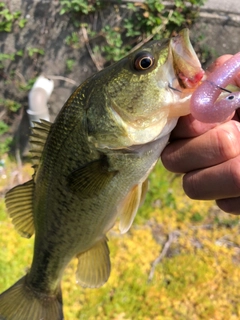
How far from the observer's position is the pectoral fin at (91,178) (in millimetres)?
1337

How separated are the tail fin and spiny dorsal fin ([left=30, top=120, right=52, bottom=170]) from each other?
2.29ft

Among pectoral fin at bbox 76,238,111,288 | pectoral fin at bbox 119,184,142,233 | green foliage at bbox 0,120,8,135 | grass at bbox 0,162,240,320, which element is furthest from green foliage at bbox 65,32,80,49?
pectoral fin at bbox 119,184,142,233

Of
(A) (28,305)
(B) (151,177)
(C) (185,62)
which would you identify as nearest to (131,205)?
(C) (185,62)

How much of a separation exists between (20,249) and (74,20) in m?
2.18

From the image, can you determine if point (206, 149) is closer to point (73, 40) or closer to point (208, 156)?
point (208, 156)

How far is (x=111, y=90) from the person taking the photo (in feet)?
4.18

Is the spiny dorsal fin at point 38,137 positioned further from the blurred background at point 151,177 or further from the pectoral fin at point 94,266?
the blurred background at point 151,177

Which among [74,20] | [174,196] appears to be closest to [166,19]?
[74,20]

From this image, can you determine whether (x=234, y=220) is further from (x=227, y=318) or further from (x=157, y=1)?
(x=157, y=1)

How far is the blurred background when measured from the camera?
2963mm

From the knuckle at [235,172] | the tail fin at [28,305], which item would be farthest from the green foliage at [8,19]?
the knuckle at [235,172]

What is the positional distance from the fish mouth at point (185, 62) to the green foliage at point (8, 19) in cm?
289

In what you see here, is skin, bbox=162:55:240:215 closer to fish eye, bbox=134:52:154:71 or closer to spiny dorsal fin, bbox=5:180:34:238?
fish eye, bbox=134:52:154:71

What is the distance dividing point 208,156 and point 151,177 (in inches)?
91.5
